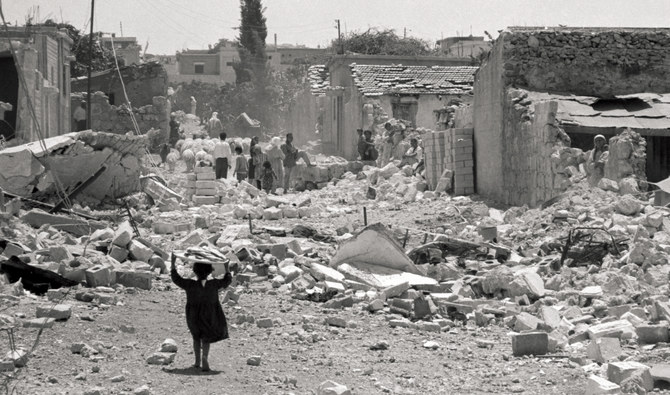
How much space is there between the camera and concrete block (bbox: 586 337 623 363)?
7.68m

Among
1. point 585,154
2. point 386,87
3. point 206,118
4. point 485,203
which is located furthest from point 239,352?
point 206,118

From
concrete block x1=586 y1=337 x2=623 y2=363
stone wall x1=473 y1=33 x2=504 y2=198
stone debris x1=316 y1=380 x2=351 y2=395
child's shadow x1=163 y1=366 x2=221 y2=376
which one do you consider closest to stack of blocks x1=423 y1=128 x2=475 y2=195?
stone wall x1=473 y1=33 x2=504 y2=198

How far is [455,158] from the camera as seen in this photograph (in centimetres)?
1992

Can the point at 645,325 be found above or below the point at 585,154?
below

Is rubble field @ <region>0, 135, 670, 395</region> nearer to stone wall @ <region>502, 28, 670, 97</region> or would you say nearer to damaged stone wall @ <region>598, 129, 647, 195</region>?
damaged stone wall @ <region>598, 129, 647, 195</region>

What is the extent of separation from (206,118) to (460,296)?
135ft

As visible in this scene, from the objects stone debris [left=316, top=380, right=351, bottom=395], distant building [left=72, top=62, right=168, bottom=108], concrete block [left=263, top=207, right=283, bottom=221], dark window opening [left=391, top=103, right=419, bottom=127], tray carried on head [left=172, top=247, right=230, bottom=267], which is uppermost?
distant building [left=72, top=62, right=168, bottom=108]

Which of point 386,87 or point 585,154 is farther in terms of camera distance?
point 386,87

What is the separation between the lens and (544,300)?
1024 centimetres

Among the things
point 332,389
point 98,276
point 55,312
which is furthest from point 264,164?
point 332,389

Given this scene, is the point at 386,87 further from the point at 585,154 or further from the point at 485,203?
the point at 585,154

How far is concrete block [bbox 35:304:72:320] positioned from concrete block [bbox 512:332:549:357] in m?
3.50

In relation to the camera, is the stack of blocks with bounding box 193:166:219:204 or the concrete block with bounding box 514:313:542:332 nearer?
the concrete block with bounding box 514:313:542:332

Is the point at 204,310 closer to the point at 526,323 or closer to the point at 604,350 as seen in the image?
the point at 604,350
